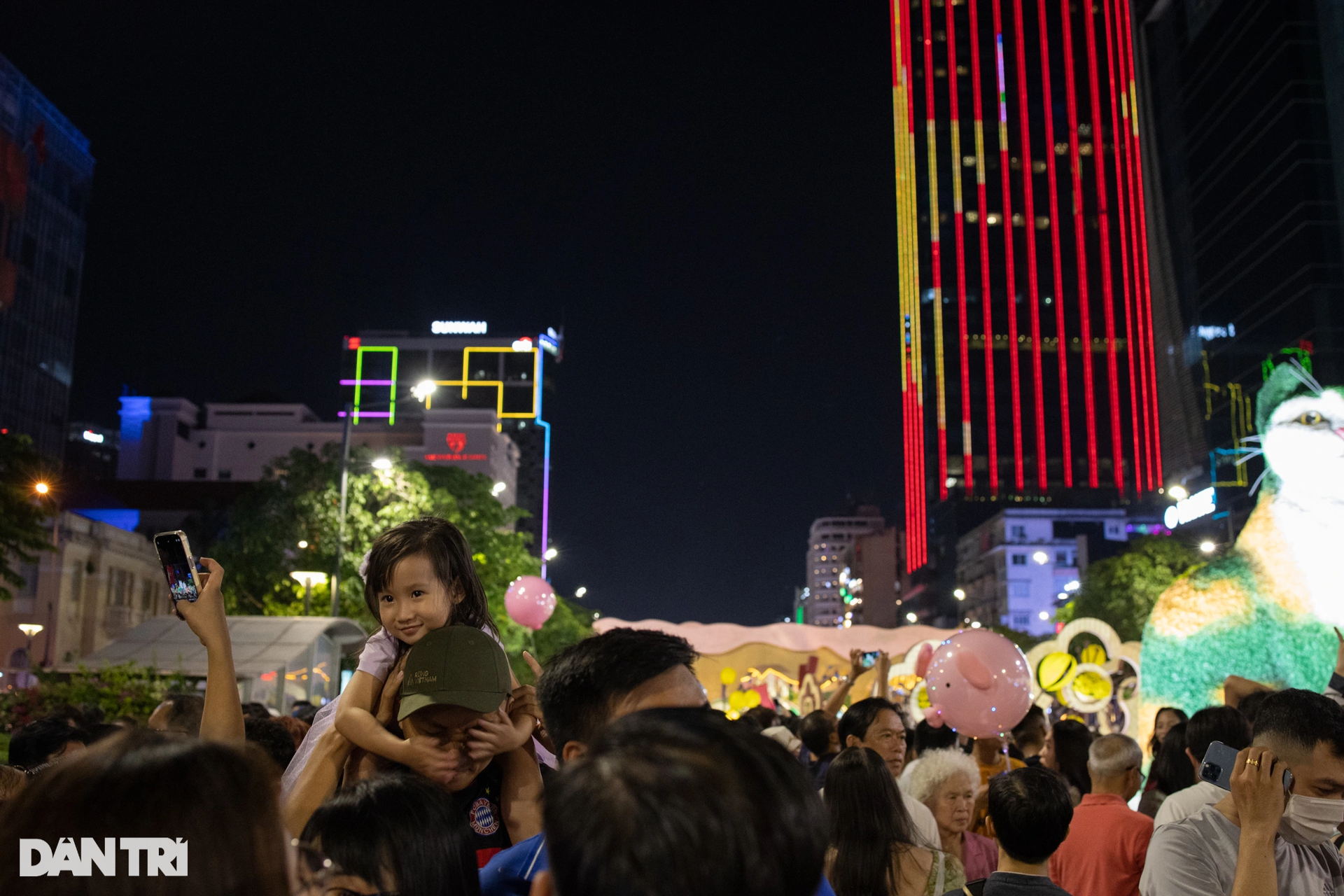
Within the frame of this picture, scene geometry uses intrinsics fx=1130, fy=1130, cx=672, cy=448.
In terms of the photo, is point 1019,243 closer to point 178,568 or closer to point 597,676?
point 178,568

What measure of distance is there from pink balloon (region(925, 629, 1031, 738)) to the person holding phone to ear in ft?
15.4

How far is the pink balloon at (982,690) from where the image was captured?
870cm

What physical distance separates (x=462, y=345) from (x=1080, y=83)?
240 ft

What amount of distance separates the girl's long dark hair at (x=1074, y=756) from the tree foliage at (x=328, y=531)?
25.3m

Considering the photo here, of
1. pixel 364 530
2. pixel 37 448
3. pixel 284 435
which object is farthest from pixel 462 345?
pixel 364 530

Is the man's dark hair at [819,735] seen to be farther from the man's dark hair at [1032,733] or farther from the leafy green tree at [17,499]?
the leafy green tree at [17,499]

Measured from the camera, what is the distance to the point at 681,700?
8.35 ft

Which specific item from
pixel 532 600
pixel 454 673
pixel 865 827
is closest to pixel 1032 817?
pixel 865 827

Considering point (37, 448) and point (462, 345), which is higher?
point (462, 345)

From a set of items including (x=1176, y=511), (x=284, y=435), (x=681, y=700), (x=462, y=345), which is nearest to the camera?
(x=681, y=700)

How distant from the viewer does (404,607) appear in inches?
119

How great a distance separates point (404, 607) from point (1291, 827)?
10.2 feet

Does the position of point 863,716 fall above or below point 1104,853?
above

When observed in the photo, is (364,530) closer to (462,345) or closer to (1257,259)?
(1257,259)
